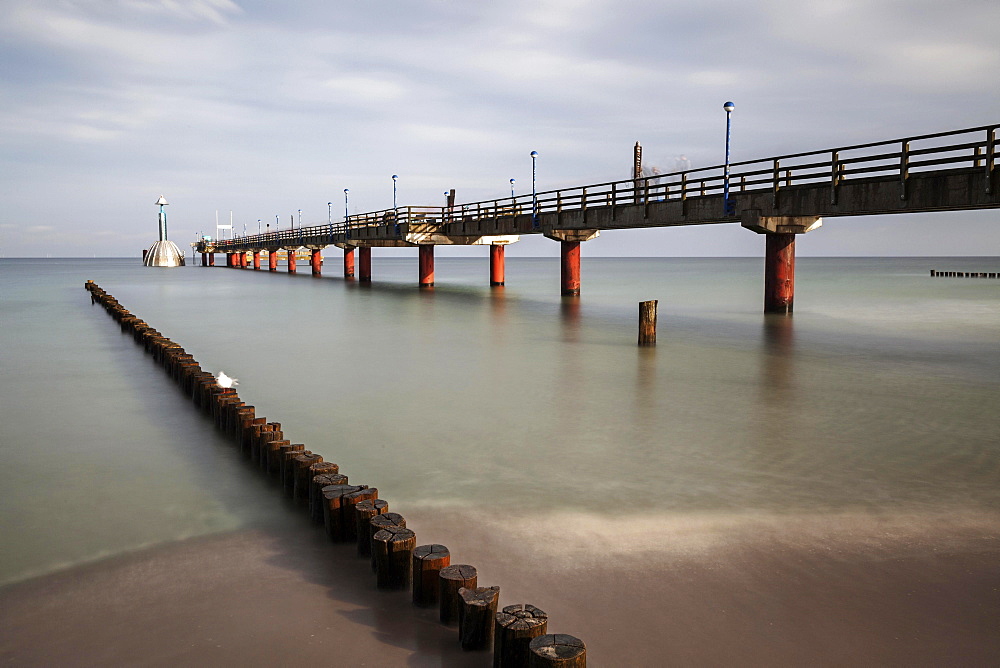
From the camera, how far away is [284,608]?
242 inches

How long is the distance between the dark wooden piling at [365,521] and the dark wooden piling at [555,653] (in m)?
2.62

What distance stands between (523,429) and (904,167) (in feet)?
52.2

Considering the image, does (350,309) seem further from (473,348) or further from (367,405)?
(367,405)

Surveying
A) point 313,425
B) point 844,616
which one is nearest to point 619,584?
point 844,616

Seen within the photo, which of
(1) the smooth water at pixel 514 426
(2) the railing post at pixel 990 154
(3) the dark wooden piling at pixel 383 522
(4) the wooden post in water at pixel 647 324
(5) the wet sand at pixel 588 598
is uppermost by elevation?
(2) the railing post at pixel 990 154

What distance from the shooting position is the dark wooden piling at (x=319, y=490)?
7855mm

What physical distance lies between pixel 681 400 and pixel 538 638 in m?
10.7

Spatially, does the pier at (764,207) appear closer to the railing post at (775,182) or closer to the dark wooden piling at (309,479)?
the railing post at (775,182)

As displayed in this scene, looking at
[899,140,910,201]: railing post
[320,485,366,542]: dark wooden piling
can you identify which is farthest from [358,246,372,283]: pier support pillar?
[320,485,366,542]: dark wooden piling

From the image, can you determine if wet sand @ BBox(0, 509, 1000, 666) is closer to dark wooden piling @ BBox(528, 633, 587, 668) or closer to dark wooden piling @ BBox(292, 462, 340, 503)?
dark wooden piling @ BBox(292, 462, 340, 503)

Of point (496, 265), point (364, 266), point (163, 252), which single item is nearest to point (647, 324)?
point (496, 265)

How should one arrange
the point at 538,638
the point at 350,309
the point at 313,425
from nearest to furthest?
1. the point at 538,638
2. the point at 313,425
3. the point at 350,309

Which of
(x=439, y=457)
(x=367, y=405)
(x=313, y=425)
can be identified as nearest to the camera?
(x=439, y=457)

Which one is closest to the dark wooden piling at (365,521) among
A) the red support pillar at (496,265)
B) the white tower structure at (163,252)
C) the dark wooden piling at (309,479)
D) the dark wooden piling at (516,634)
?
the dark wooden piling at (309,479)
